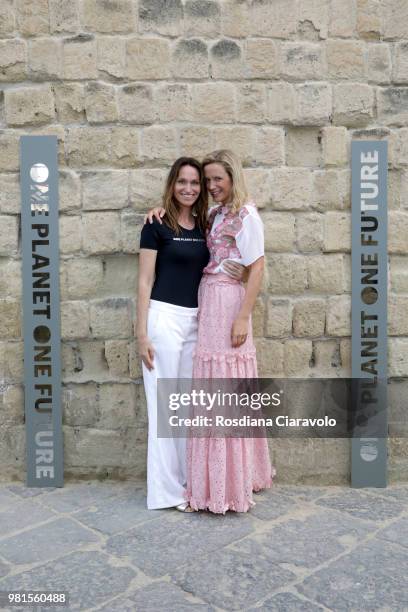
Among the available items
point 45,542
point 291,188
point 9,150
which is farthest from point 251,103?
point 45,542

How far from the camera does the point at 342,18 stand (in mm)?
3557

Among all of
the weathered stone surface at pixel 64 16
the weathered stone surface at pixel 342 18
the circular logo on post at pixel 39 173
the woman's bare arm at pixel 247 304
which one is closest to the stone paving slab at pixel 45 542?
the woman's bare arm at pixel 247 304

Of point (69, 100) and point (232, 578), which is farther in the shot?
point (69, 100)

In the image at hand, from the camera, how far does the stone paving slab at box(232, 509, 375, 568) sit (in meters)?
2.71

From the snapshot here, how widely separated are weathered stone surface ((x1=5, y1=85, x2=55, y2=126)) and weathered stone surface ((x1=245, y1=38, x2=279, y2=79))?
1.34 meters

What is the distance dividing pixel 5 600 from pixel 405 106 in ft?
12.1

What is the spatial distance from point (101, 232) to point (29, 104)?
0.97 metres

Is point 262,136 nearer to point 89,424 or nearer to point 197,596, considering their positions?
→ point 89,424

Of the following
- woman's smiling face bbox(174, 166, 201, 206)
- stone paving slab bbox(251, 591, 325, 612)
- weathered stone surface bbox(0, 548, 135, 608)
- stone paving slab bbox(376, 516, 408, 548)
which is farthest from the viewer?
woman's smiling face bbox(174, 166, 201, 206)

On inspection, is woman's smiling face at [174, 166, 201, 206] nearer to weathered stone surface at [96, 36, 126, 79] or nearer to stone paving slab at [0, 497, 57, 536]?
weathered stone surface at [96, 36, 126, 79]

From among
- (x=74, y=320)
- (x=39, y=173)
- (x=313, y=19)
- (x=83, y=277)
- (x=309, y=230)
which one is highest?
(x=313, y=19)

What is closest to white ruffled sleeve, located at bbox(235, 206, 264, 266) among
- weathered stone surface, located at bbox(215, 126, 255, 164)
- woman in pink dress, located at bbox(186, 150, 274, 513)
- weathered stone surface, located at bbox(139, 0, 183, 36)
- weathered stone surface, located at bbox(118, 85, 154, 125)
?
woman in pink dress, located at bbox(186, 150, 274, 513)

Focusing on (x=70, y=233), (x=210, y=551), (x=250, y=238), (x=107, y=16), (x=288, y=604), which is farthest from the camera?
(x=70, y=233)

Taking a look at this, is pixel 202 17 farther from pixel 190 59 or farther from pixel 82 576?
pixel 82 576
